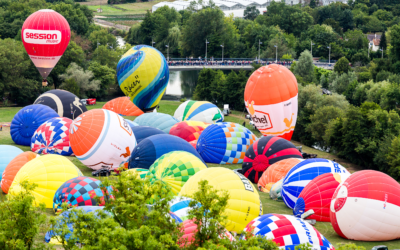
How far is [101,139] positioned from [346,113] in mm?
20617

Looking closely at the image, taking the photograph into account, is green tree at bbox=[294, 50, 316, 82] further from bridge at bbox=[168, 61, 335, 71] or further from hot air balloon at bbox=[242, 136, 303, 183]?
hot air balloon at bbox=[242, 136, 303, 183]

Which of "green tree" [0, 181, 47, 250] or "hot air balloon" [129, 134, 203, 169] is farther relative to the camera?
"hot air balloon" [129, 134, 203, 169]

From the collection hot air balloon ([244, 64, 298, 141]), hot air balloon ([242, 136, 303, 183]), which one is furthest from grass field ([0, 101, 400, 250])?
hot air balloon ([244, 64, 298, 141])

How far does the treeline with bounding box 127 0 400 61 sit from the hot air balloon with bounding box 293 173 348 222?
209ft

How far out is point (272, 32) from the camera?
91.8 metres

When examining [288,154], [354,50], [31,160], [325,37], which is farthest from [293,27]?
[31,160]

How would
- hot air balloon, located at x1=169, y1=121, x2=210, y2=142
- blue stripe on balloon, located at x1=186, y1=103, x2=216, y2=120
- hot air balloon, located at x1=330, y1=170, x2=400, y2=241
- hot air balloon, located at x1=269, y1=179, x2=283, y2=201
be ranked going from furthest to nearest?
blue stripe on balloon, located at x1=186, y1=103, x2=216, y2=120
hot air balloon, located at x1=169, y1=121, x2=210, y2=142
hot air balloon, located at x1=269, y1=179, x2=283, y2=201
hot air balloon, located at x1=330, y1=170, x2=400, y2=241

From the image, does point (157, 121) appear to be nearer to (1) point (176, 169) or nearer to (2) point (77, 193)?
(1) point (176, 169)

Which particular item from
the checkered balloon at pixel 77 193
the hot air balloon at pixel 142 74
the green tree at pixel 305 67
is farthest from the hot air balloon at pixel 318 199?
the green tree at pixel 305 67

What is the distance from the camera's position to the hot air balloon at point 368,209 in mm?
16188

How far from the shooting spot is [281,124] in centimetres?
3312

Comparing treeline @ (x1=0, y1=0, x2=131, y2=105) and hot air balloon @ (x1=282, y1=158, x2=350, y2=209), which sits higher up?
treeline @ (x1=0, y1=0, x2=131, y2=105)

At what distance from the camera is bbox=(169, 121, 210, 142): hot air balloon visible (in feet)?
98.9

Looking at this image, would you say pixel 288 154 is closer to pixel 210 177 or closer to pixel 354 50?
pixel 210 177
